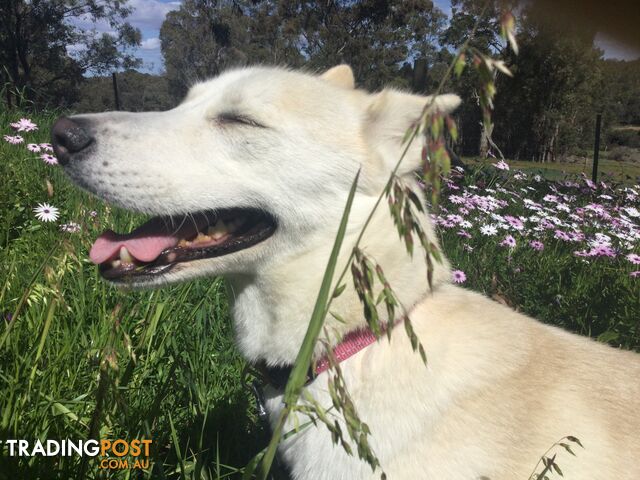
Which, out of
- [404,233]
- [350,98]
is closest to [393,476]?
[404,233]

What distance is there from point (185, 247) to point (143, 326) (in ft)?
1.88

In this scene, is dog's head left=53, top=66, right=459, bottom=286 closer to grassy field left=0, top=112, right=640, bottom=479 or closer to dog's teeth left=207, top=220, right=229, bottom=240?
dog's teeth left=207, top=220, right=229, bottom=240

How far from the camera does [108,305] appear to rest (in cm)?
273

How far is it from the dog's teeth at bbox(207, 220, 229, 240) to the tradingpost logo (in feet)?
2.56

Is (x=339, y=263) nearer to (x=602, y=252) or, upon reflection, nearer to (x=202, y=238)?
(x=202, y=238)

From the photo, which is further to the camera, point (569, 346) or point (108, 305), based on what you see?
point (108, 305)

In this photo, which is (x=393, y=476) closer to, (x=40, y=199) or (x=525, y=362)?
(x=525, y=362)

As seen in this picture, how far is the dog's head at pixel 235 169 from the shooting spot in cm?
189

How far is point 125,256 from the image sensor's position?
1933 mm

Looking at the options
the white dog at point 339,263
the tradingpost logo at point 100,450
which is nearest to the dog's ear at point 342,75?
the white dog at point 339,263

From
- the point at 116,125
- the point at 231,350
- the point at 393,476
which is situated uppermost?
the point at 116,125

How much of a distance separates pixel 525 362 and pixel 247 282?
3.61 feet

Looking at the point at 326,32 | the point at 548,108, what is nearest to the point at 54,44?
the point at 326,32

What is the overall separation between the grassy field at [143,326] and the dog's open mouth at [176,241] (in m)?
0.14
